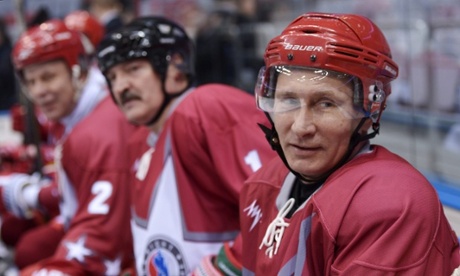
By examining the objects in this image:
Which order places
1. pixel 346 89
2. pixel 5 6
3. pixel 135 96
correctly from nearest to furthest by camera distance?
pixel 346 89
pixel 135 96
pixel 5 6

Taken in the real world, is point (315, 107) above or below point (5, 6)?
above

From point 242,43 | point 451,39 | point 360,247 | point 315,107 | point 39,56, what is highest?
point 315,107

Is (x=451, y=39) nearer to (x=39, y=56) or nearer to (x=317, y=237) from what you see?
(x=39, y=56)

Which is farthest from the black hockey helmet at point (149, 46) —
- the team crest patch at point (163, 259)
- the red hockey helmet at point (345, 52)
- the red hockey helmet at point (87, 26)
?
the red hockey helmet at point (87, 26)

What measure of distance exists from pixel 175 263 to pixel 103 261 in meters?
0.53

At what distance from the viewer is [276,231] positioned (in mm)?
1515

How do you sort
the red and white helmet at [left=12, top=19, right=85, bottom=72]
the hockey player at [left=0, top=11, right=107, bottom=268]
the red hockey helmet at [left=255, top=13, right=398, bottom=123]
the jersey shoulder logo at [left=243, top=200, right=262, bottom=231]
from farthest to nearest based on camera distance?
the hockey player at [left=0, top=11, right=107, bottom=268], the red and white helmet at [left=12, top=19, right=85, bottom=72], the jersey shoulder logo at [left=243, top=200, right=262, bottom=231], the red hockey helmet at [left=255, top=13, right=398, bottom=123]

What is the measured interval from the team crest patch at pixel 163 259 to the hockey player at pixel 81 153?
0.41 meters

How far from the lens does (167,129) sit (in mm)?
2172

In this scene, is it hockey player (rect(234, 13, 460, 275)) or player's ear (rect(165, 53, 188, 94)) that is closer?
hockey player (rect(234, 13, 460, 275))

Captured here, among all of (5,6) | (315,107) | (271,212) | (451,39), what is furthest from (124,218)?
(5,6)

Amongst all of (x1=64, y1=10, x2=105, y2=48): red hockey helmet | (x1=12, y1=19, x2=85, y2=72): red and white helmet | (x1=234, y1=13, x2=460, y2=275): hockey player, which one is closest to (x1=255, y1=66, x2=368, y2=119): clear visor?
(x1=234, y1=13, x2=460, y2=275): hockey player

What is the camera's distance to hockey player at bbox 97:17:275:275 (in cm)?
205

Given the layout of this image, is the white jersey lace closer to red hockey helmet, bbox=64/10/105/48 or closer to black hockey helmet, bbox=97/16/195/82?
black hockey helmet, bbox=97/16/195/82
